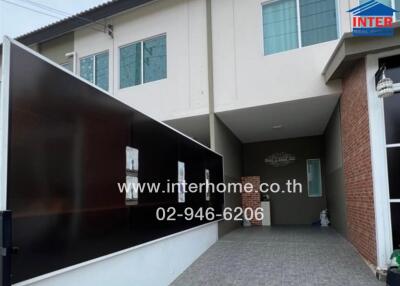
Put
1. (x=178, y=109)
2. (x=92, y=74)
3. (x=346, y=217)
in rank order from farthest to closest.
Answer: (x=92, y=74)
(x=178, y=109)
(x=346, y=217)

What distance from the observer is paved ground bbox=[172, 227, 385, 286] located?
15.8ft

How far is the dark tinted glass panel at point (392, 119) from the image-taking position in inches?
188

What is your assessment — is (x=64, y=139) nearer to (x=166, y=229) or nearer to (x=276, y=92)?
(x=166, y=229)

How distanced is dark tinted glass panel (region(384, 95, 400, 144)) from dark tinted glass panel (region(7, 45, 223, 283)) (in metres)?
3.56

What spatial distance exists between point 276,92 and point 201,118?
2.19m

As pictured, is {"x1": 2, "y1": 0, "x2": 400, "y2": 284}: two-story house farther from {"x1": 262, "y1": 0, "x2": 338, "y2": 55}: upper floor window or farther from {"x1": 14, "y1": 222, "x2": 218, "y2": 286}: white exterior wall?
{"x1": 14, "y1": 222, "x2": 218, "y2": 286}: white exterior wall

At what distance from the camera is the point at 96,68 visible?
34.2 feet

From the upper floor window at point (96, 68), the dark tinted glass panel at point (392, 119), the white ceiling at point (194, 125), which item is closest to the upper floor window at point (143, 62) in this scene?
the upper floor window at point (96, 68)

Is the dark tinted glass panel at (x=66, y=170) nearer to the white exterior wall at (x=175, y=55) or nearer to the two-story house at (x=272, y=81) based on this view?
the two-story house at (x=272, y=81)

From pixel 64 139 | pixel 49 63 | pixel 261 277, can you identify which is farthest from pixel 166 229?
pixel 49 63

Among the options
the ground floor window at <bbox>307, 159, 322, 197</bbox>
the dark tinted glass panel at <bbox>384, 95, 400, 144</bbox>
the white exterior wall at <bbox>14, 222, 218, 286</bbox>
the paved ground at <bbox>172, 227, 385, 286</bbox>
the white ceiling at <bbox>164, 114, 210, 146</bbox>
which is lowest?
the paved ground at <bbox>172, 227, 385, 286</bbox>

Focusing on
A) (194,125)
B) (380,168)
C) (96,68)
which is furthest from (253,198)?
(380,168)

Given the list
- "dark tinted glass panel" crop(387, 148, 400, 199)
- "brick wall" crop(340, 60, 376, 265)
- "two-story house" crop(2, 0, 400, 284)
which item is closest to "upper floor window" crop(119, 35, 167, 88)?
"two-story house" crop(2, 0, 400, 284)

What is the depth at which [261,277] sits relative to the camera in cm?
505
